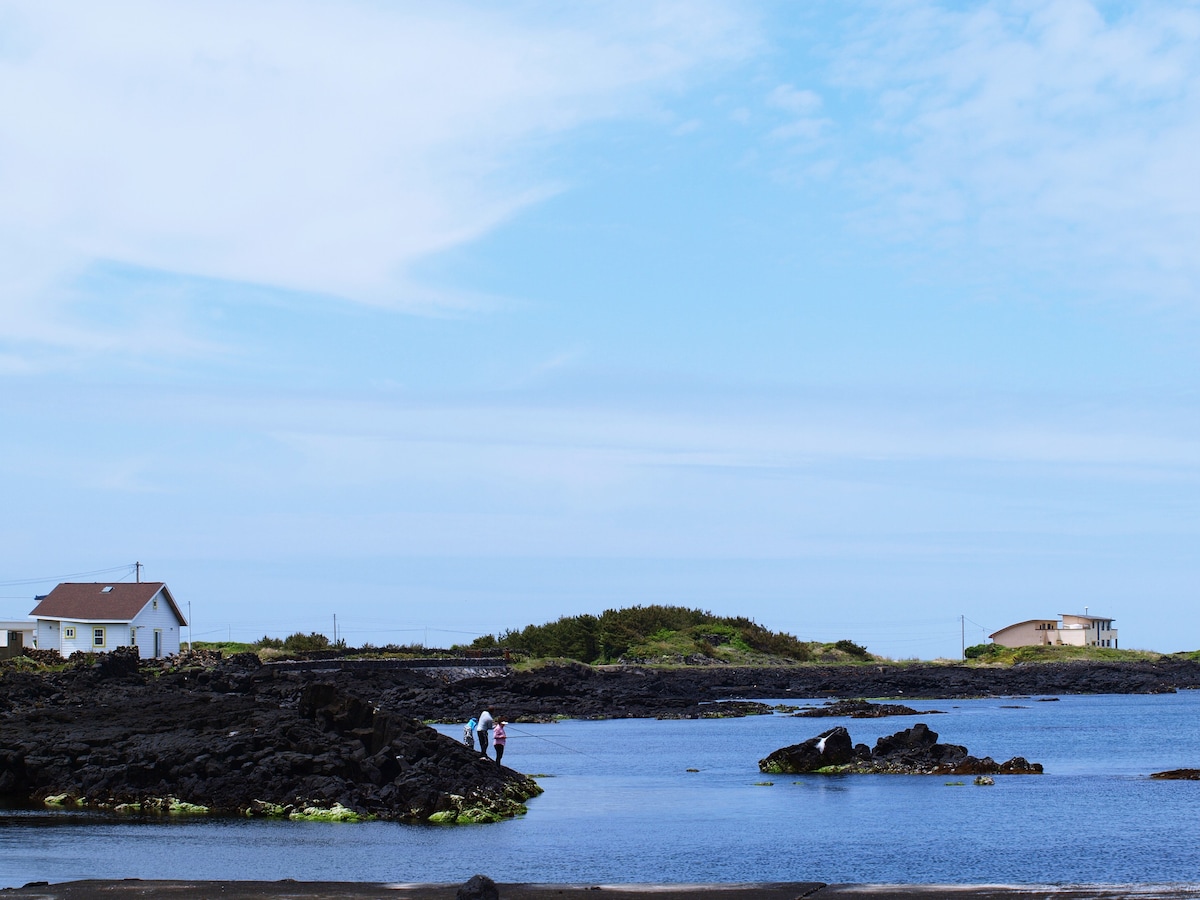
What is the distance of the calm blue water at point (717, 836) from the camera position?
944 inches

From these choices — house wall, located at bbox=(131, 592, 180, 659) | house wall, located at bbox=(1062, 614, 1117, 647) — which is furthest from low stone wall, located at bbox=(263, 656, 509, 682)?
house wall, located at bbox=(1062, 614, 1117, 647)

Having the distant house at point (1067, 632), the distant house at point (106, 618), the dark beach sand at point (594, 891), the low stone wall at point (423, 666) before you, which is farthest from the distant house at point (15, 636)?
the distant house at point (1067, 632)

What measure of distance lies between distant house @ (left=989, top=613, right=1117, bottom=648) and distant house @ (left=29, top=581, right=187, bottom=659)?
88520 mm

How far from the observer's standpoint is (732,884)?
21859 mm

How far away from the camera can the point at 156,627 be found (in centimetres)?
7881

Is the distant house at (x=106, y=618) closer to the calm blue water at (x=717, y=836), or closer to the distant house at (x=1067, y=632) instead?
the calm blue water at (x=717, y=836)

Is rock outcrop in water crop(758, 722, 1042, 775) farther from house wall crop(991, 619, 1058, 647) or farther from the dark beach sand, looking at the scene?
house wall crop(991, 619, 1058, 647)

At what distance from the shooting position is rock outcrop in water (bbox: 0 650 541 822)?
3197 cm

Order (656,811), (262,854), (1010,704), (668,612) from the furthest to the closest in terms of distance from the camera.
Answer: (668,612), (1010,704), (656,811), (262,854)

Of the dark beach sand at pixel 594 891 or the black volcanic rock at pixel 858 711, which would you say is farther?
the black volcanic rock at pixel 858 711

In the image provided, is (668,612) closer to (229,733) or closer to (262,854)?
(229,733)

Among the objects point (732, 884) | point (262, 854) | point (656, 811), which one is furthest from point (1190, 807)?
point (262, 854)

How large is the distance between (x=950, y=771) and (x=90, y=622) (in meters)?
53.9

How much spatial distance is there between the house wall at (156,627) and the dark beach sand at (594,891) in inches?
2287
